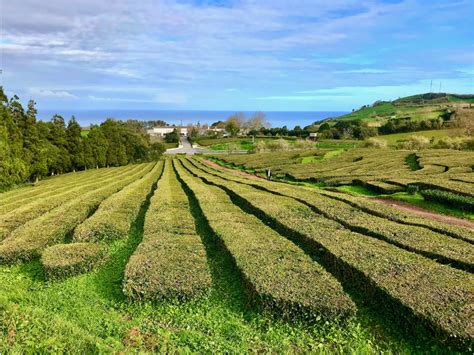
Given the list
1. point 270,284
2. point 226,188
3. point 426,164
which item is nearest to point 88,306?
point 270,284

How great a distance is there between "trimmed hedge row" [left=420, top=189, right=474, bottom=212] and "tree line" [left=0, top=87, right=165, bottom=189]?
31364mm

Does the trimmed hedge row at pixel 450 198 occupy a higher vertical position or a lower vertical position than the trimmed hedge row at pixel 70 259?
lower

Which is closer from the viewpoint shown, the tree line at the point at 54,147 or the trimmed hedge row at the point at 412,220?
the trimmed hedge row at the point at 412,220

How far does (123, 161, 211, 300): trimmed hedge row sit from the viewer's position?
26.6ft

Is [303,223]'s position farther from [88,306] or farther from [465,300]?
[88,306]

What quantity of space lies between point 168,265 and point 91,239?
4094 mm

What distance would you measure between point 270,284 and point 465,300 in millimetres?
3634

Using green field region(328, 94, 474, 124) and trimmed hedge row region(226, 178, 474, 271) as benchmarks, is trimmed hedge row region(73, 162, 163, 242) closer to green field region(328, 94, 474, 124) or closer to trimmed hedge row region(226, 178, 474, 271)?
trimmed hedge row region(226, 178, 474, 271)

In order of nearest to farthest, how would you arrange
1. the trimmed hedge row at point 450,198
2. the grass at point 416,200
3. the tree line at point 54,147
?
the trimmed hedge row at point 450,198
the grass at point 416,200
the tree line at point 54,147

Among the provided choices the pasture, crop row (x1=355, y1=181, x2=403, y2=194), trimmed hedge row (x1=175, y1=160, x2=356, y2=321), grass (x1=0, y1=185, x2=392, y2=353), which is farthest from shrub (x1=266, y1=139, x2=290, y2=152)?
grass (x1=0, y1=185, x2=392, y2=353)

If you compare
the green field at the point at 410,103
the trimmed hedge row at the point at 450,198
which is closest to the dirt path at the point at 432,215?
the trimmed hedge row at the point at 450,198

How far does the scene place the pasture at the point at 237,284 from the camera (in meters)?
6.64

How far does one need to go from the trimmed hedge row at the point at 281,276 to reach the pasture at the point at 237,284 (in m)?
0.03

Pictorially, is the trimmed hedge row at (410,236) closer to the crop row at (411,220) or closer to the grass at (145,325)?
the crop row at (411,220)
